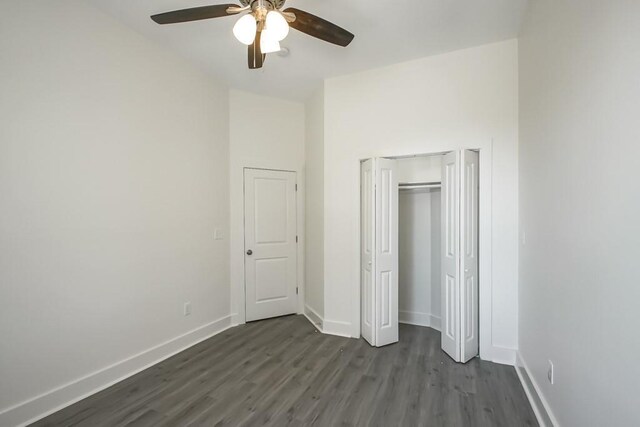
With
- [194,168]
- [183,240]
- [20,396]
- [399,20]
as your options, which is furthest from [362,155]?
[20,396]

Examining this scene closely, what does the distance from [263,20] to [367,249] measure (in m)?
2.25

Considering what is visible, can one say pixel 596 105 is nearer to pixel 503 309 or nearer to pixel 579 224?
pixel 579 224

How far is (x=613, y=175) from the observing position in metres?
1.13

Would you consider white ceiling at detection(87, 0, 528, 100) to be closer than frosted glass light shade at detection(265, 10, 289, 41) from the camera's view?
No

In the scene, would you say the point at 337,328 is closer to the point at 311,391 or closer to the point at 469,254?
the point at 311,391

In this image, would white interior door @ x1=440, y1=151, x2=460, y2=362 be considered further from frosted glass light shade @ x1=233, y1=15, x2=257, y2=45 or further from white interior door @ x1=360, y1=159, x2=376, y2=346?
frosted glass light shade @ x1=233, y1=15, x2=257, y2=45

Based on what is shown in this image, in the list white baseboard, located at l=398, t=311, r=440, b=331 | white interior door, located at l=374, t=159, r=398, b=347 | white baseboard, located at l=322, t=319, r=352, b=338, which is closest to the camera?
white interior door, located at l=374, t=159, r=398, b=347

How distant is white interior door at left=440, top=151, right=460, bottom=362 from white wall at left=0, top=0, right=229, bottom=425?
2.63 m

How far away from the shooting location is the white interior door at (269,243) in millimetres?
3748

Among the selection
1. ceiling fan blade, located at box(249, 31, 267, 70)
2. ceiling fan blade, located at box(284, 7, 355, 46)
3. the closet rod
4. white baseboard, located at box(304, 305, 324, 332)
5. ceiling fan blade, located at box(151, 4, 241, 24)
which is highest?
ceiling fan blade, located at box(151, 4, 241, 24)

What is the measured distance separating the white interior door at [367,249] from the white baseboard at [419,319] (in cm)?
78

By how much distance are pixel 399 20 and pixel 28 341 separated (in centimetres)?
364

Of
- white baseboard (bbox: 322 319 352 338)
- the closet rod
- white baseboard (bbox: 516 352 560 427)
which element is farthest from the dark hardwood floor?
the closet rod

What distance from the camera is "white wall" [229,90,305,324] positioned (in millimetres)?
3652
